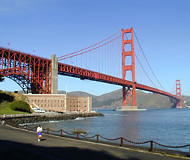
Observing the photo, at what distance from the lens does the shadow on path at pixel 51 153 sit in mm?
15770

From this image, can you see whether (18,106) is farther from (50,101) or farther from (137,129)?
(137,129)

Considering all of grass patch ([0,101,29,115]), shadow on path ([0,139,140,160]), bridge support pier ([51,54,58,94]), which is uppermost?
bridge support pier ([51,54,58,94])

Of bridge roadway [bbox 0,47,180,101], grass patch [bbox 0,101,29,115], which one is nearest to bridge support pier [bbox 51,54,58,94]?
bridge roadway [bbox 0,47,180,101]

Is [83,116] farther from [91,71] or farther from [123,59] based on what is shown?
[123,59]

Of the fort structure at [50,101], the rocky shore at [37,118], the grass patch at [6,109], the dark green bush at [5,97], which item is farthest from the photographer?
the fort structure at [50,101]

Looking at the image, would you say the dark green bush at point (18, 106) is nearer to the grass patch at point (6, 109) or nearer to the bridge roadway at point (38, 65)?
the grass patch at point (6, 109)

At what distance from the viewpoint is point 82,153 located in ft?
57.7

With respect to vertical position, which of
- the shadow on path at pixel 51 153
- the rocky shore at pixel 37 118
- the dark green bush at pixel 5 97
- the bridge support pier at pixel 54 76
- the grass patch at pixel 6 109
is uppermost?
the bridge support pier at pixel 54 76

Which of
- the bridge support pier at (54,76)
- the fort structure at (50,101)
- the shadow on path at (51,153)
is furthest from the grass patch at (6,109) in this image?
the shadow on path at (51,153)

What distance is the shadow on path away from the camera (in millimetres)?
15770

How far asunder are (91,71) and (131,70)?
29.1 metres

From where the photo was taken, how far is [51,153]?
674 inches

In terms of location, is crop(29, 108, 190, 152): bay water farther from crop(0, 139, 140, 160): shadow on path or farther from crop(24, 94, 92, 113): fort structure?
crop(24, 94, 92, 113): fort structure

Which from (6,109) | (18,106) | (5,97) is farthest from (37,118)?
(5,97)
